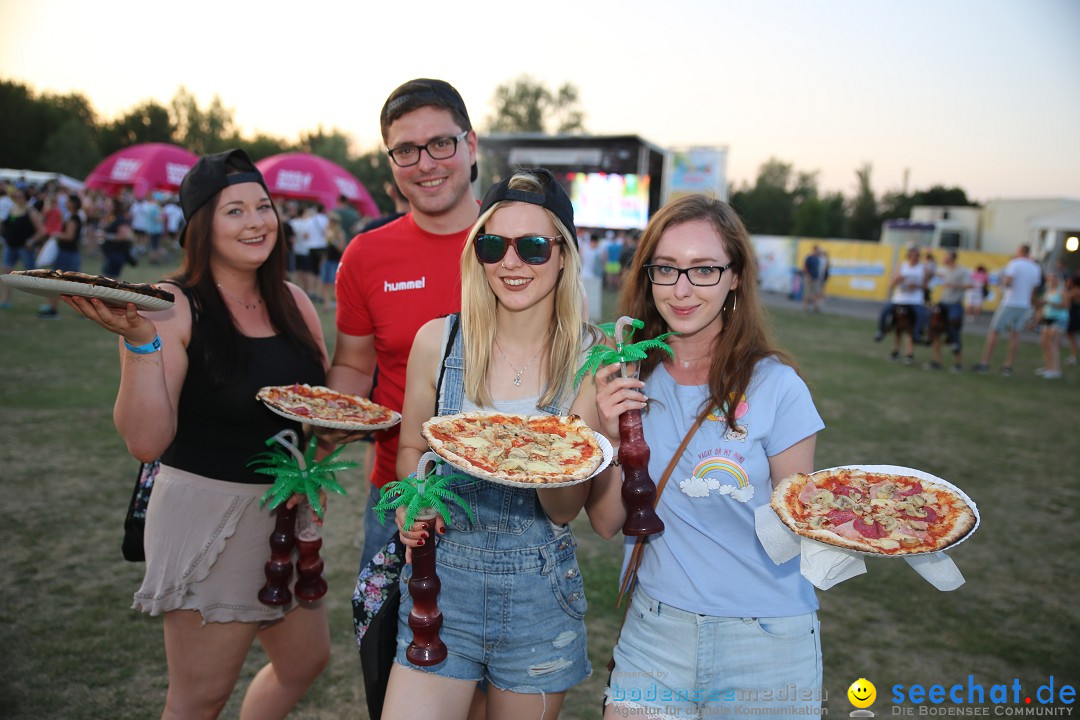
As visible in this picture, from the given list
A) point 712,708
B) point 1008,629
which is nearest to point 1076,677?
point 1008,629

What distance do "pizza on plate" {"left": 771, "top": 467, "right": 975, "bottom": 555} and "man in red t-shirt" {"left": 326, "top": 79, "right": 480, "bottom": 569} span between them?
68.8 inches

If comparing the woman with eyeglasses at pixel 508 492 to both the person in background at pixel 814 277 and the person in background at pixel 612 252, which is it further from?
the person in background at pixel 814 277

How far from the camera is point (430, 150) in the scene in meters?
3.23

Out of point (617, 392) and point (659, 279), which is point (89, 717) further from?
point (659, 279)

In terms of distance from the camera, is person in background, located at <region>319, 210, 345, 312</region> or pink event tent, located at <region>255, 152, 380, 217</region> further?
pink event tent, located at <region>255, 152, 380, 217</region>

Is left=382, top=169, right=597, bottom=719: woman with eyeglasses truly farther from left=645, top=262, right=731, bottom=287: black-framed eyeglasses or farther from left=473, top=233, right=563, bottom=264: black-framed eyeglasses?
left=645, top=262, right=731, bottom=287: black-framed eyeglasses

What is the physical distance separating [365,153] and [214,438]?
247 ft

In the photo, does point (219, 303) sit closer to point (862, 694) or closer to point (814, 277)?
point (862, 694)

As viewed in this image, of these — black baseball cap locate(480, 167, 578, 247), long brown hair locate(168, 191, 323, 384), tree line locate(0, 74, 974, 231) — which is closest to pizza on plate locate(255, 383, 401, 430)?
long brown hair locate(168, 191, 323, 384)

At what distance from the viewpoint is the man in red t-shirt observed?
3.23 metres

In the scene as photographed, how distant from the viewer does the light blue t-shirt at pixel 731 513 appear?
2.33m

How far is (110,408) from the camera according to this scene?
8.64 meters

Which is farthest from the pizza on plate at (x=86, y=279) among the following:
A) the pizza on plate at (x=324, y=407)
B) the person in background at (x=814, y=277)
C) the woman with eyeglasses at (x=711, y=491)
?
the person in background at (x=814, y=277)

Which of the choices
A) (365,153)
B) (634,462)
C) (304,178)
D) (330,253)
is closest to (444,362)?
(634,462)
